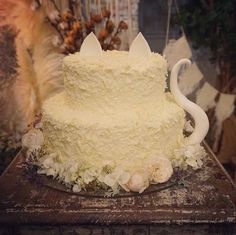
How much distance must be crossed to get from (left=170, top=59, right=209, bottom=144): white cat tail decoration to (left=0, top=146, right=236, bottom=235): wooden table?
1.38 ft

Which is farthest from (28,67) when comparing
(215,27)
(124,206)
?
(124,206)

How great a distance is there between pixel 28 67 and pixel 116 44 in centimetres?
82

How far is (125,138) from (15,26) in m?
2.07

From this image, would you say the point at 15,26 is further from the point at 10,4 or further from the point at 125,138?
the point at 125,138

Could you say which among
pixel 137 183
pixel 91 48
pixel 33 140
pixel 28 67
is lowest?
pixel 28 67

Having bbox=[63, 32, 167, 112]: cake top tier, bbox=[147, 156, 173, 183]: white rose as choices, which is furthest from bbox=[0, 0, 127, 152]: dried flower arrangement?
bbox=[147, 156, 173, 183]: white rose

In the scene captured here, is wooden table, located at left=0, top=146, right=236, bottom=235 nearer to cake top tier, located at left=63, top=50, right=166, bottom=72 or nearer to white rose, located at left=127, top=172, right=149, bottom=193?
white rose, located at left=127, top=172, right=149, bottom=193

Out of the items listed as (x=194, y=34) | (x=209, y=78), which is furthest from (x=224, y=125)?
(x=194, y=34)

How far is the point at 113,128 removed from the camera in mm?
1827

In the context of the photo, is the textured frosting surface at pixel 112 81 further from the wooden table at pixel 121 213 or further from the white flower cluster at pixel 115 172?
the wooden table at pixel 121 213

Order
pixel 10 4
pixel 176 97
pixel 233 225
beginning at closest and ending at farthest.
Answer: pixel 233 225
pixel 176 97
pixel 10 4

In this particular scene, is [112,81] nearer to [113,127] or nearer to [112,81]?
[112,81]

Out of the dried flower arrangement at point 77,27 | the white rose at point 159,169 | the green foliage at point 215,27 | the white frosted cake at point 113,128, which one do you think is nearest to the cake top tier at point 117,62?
the white frosted cake at point 113,128

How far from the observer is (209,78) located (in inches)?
148
